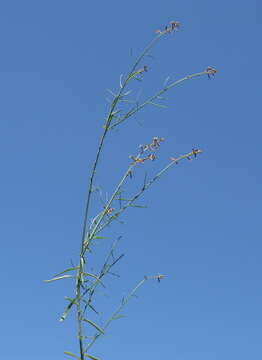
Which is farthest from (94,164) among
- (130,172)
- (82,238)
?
(82,238)

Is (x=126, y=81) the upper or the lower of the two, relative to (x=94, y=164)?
upper

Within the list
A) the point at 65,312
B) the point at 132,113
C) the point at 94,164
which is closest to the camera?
the point at 65,312

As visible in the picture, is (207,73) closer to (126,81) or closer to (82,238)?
(126,81)

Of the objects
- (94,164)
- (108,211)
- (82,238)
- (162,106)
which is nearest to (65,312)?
(82,238)

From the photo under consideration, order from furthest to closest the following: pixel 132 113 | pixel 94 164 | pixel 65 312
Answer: pixel 132 113
pixel 94 164
pixel 65 312

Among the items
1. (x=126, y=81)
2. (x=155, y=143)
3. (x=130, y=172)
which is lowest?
(x=130, y=172)

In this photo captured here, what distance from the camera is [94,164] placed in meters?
2.53

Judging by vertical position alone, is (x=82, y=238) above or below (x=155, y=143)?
below

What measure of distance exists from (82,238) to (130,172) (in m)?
0.42

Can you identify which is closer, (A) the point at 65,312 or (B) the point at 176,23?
(A) the point at 65,312

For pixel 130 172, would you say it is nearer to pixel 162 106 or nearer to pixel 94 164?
pixel 94 164

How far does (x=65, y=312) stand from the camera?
7.66 feet

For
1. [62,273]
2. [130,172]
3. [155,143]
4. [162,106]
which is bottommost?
[62,273]

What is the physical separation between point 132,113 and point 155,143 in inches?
8.0
